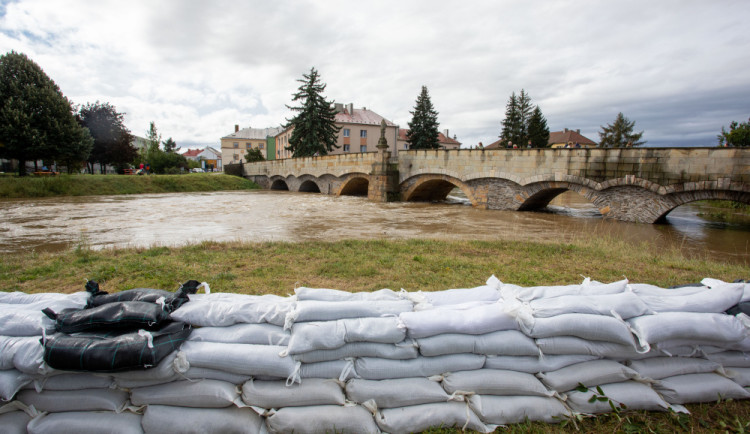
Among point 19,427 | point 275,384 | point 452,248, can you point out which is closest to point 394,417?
point 275,384

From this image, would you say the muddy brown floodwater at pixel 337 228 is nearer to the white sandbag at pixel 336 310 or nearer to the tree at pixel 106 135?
the white sandbag at pixel 336 310

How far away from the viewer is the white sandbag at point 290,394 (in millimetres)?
2043

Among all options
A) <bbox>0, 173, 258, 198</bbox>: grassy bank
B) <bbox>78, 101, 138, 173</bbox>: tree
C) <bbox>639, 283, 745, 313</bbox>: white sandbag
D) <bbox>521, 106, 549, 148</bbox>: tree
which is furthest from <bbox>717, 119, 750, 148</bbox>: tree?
<bbox>78, 101, 138, 173</bbox>: tree

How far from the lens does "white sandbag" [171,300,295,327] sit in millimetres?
2260

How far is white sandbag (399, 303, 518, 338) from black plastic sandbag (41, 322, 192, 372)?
4.69ft

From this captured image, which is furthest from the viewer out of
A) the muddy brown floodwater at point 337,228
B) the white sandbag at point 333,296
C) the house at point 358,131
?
the house at point 358,131

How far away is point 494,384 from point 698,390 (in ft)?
4.41

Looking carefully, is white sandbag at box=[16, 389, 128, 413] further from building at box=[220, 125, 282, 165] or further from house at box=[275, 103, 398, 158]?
building at box=[220, 125, 282, 165]

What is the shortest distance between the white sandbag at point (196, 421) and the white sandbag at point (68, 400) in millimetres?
222

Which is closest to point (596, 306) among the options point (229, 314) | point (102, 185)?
point (229, 314)

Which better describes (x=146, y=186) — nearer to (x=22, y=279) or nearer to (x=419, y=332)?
(x=22, y=279)

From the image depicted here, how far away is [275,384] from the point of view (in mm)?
2098

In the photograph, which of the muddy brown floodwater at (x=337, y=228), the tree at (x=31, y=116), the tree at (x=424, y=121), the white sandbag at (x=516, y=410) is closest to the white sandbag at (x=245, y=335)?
the white sandbag at (x=516, y=410)

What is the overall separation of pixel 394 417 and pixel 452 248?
4.65 meters
